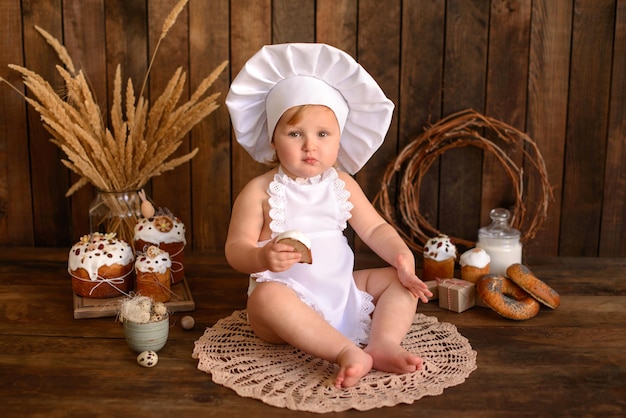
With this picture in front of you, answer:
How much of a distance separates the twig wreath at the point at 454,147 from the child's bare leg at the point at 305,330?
74 centimetres

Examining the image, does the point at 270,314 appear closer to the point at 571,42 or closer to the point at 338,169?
the point at 338,169

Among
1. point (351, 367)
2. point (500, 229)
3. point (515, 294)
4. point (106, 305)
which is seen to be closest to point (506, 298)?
point (515, 294)

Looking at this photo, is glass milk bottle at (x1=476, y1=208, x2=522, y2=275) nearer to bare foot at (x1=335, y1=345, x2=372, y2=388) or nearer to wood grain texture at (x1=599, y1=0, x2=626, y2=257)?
wood grain texture at (x1=599, y1=0, x2=626, y2=257)

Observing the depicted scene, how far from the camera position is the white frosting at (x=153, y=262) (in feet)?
5.05

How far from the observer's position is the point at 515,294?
63.2 inches

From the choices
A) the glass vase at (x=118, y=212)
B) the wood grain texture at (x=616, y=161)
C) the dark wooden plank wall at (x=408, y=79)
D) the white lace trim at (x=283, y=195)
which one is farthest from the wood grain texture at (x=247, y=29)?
the wood grain texture at (x=616, y=161)

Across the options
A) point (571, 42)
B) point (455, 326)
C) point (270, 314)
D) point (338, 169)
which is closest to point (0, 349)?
point (270, 314)

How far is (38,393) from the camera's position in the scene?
1.18 m

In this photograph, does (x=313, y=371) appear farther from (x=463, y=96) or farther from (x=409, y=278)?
(x=463, y=96)

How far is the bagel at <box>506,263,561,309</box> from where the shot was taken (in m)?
1.57

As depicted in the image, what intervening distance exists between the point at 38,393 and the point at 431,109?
130 centimetres

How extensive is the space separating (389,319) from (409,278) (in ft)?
0.32

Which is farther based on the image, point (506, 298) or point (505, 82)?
point (505, 82)

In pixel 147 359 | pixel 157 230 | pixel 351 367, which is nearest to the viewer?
pixel 351 367
